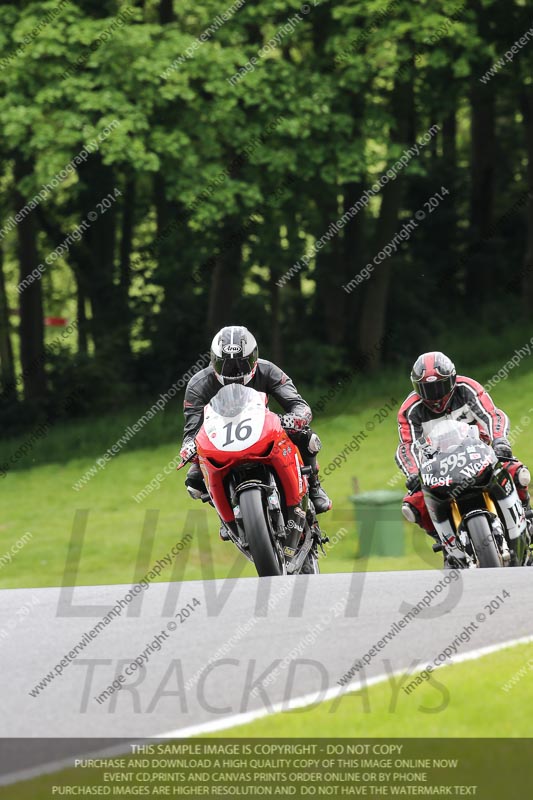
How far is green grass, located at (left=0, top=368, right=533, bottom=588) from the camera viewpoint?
14.8m

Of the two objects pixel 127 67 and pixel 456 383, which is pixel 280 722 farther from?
pixel 127 67

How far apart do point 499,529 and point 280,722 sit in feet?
11.5

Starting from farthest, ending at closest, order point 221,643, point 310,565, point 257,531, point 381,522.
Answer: point 381,522, point 310,565, point 257,531, point 221,643

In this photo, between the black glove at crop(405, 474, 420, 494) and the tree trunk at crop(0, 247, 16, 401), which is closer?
the black glove at crop(405, 474, 420, 494)

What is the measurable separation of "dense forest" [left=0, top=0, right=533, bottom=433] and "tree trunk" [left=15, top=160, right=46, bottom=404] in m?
0.05

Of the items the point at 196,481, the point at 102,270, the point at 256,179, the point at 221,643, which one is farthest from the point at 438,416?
the point at 102,270

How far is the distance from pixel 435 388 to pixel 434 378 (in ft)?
0.28

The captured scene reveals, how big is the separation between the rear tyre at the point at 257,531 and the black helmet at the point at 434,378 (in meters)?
1.60

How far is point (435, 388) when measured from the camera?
940 centimetres

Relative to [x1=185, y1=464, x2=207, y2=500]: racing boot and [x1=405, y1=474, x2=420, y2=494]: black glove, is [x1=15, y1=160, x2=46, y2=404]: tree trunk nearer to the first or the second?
[x1=185, y1=464, x2=207, y2=500]: racing boot

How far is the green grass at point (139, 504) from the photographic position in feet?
48.7

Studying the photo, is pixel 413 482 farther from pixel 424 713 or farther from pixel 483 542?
pixel 424 713

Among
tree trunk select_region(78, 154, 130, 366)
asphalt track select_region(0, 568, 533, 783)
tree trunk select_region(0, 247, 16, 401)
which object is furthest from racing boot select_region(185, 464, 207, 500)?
tree trunk select_region(0, 247, 16, 401)

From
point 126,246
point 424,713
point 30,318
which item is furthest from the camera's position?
point 126,246
